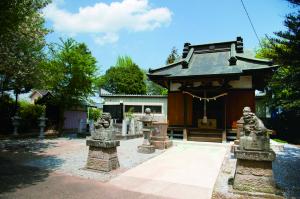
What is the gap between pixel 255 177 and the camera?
5.18 meters

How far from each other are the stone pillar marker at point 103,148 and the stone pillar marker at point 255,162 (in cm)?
348

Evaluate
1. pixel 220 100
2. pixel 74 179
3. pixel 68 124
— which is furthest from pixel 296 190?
pixel 68 124

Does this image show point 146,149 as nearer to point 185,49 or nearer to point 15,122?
point 15,122

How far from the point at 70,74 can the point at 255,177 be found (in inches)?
510

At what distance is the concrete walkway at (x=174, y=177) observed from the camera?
540 centimetres

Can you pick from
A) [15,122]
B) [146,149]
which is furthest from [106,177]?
[15,122]

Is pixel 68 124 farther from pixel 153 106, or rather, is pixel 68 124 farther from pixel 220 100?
pixel 220 100

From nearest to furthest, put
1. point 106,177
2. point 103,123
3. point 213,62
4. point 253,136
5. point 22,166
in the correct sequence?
point 253,136 < point 106,177 < point 103,123 < point 22,166 < point 213,62

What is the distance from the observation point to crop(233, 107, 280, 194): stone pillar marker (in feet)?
16.7

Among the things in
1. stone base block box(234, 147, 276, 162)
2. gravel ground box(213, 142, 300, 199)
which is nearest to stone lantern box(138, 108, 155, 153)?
gravel ground box(213, 142, 300, 199)

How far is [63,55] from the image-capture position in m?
15.0

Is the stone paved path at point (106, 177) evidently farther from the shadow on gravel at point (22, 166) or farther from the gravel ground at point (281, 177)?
the gravel ground at point (281, 177)

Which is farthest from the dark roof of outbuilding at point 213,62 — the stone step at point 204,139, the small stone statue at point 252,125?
the small stone statue at point 252,125

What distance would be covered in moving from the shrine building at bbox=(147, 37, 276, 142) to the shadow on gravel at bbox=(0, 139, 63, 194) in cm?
829
